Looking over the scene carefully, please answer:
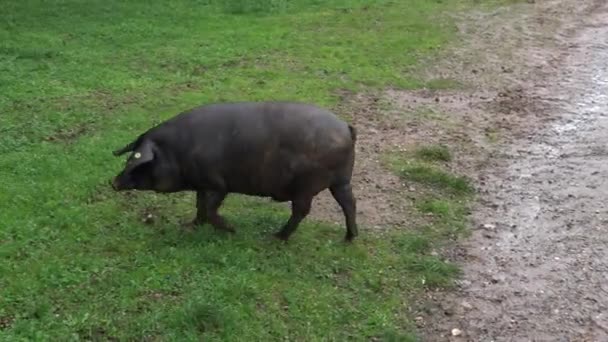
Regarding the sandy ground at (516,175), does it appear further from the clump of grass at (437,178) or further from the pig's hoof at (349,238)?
the pig's hoof at (349,238)

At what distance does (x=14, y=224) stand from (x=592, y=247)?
4930 millimetres

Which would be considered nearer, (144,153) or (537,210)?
(144,153)

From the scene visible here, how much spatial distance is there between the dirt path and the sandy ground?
1cm

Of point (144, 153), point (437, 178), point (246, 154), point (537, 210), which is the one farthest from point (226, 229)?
point (537, 210)

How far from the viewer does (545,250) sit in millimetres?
8156

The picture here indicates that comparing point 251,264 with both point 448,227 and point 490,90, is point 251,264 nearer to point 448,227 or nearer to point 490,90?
point 448,227

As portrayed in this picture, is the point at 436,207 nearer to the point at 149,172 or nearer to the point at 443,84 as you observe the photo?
the point at 149,172

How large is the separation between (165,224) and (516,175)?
13.1 feet

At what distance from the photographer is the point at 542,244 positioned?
8.27 m

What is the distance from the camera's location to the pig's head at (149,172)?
291 inches

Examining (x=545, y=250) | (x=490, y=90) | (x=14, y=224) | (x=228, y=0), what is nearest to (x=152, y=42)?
(x=228, y=0)

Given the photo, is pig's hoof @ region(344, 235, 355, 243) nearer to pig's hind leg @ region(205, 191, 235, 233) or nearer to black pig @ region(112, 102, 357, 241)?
black pig @ region(112, 102, 357, 241)

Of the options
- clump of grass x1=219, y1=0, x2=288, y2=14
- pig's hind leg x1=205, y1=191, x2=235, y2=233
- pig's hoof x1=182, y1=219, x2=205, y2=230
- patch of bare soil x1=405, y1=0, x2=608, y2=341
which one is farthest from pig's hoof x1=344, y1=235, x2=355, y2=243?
clump of grass x1=219, y1=0, x2=288, y2=14

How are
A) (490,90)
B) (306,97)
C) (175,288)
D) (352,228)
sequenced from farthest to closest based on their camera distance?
1. (490,90)
2. (306,97)
3. (352,228)
4. (175,288)
